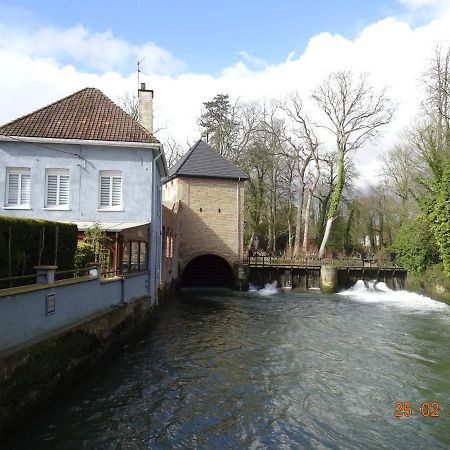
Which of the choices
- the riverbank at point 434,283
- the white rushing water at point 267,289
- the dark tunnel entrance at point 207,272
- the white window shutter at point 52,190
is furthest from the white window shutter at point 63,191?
the riverbank at point 434,283

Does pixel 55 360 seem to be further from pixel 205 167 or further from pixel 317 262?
pixel 317 262

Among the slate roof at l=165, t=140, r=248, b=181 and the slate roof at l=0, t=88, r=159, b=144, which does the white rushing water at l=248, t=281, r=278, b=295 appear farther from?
the slate roof at l=0, t=88, r=159, b=144

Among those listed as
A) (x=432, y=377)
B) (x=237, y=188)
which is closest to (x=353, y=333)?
(x=432, y=377)

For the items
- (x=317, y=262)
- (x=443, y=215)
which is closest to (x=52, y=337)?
(x=443, y=215)

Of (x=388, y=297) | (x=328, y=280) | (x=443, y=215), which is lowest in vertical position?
(x=388, y=297)

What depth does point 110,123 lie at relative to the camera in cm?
1608

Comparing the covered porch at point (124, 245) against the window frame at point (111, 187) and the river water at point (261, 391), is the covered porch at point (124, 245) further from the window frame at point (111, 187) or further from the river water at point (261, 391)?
the river water at point (261, 391)

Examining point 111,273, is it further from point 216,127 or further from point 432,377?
point 216,127

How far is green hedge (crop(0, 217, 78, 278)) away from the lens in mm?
8102

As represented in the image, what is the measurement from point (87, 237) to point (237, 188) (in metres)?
15.5

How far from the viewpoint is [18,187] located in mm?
15047
